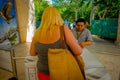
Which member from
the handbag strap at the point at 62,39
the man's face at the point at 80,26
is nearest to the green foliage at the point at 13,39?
the man's face at the point at 80,26

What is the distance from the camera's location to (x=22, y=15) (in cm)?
785

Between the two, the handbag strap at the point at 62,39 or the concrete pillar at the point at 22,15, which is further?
the concrete pillar at the point at 22,15

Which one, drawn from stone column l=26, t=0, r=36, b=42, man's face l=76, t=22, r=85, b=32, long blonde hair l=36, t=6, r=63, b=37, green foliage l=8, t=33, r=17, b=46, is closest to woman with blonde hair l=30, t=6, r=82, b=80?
long blonde hair l=36, t=6, r=63, b=37

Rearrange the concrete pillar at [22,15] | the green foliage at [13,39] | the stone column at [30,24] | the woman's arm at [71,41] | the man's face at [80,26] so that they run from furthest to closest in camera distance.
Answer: the stone column at [30,24] → the concrete pillar at [22,15] → the green foliage at [13,39] → the man's face at [80,26] → the woman's arm at [71,41]

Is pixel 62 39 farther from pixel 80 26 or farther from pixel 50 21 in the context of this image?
pixel 80 26

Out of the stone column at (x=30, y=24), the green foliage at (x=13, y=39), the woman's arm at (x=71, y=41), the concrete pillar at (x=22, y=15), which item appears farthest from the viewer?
the stone column at (x=30, y=24)

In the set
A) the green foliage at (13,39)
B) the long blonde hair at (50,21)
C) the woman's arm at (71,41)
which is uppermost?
the long blonde hair at (50,21)

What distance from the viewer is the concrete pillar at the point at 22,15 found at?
755 cm

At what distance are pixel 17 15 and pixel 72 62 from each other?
22.1 ft

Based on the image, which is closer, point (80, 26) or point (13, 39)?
point (80, 26)

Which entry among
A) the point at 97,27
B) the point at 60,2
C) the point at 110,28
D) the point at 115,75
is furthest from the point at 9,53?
the point at 60,2

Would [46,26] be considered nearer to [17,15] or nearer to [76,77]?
[76,77]

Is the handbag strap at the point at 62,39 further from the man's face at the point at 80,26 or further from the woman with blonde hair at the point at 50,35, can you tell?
the man's face at the point at 80,26

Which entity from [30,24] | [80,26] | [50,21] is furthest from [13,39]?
[50,21]
